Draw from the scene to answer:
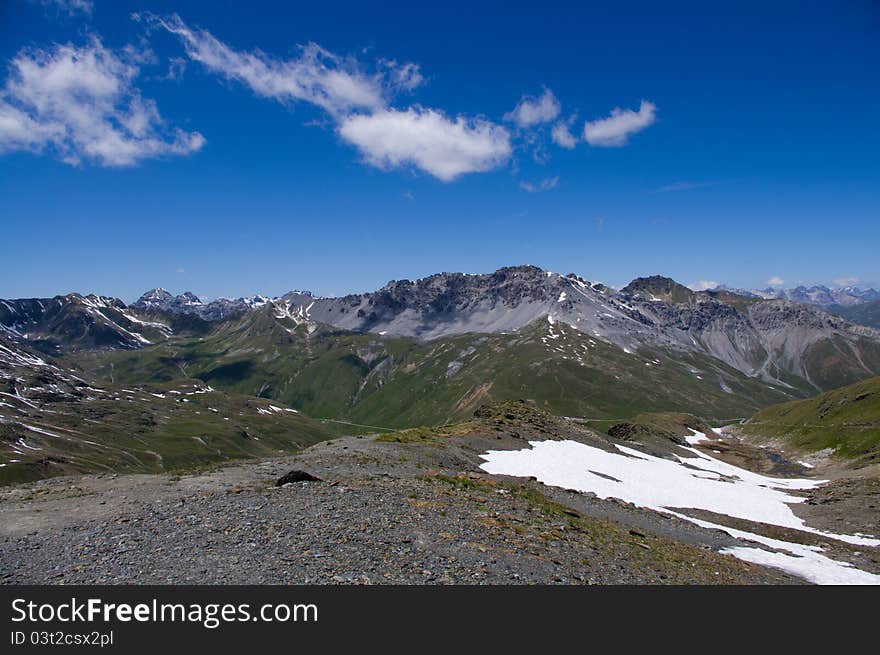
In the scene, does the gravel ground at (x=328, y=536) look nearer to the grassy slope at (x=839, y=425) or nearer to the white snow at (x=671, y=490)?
the white snow at (x=671, y=490)

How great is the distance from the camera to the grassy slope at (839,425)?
115m

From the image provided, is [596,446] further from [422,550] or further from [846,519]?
[422,550]

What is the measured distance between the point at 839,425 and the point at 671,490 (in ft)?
362

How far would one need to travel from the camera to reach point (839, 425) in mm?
136000

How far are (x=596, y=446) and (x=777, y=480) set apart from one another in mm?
44765

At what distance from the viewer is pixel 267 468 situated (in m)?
36.7

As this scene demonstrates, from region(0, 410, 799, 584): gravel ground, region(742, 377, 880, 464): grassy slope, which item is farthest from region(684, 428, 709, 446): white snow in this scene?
region(0, 410, 799, 584): gravel ground

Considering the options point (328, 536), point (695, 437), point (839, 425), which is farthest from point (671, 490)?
point (839, 425)

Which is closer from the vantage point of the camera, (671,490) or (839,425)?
(671,490)

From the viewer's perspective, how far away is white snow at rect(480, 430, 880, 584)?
34.0 meters

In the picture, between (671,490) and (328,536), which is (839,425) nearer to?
(671,490)

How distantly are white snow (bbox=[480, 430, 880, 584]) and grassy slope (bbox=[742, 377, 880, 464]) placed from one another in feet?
175
